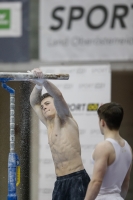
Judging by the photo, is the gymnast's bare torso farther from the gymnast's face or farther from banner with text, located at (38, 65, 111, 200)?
banner with text, located at (38, 65, 111, 200)

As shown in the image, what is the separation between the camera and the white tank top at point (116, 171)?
373 centimetres

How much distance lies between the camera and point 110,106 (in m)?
3.83

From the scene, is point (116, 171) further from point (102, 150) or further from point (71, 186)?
point (71, 186)

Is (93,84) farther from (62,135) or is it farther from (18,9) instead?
(62,135)

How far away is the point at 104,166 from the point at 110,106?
0.38 meters

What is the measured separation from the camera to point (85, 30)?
22.6 feet

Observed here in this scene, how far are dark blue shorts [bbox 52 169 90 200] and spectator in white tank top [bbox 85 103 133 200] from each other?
58 centimetres

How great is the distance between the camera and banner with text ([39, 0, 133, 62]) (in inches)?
268

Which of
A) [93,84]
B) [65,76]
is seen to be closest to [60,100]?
[65,76]

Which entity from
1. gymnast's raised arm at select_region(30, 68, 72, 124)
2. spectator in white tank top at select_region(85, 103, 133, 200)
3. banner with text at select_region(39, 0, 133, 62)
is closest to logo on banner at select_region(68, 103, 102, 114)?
banner with text at select_region(39, 0, 133, 62)

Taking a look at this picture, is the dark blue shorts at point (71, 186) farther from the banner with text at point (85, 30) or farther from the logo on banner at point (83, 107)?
the banner with text at point (85, 30)

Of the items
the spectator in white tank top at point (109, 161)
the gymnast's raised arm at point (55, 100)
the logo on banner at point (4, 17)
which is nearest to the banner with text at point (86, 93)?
the logo on banner at point (4, 17)

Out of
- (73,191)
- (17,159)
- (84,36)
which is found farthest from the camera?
(84,36)

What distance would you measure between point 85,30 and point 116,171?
10.9ft
